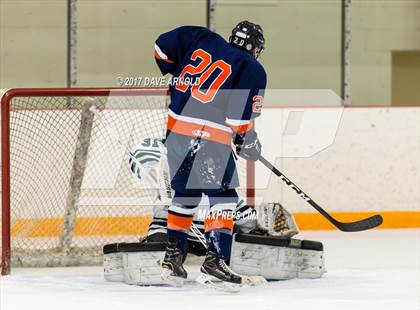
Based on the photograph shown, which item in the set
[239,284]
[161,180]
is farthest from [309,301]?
[161,180]

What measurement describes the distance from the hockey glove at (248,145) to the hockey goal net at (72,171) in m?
0.89

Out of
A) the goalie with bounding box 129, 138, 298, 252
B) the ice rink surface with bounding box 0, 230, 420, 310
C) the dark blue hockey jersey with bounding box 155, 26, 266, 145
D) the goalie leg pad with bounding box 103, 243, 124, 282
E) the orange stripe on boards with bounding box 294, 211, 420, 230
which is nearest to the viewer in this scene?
the ice rink surface with bounding box 0, 230, 420, 310

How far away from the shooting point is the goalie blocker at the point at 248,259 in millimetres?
5090

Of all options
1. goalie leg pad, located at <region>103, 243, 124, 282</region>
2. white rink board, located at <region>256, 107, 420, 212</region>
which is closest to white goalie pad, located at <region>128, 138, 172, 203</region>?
goalie leg pad, located at <region>103, 243, 124, 282</region>

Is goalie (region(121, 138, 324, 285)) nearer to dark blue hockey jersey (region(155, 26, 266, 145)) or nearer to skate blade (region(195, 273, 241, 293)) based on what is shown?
skate blade (region(195, 273, 241, 293))

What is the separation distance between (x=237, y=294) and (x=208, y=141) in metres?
0.62

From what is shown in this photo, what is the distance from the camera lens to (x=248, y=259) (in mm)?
5258

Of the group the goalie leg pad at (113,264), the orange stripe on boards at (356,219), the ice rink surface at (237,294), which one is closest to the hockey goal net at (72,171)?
the ice rink surface at (237,294)

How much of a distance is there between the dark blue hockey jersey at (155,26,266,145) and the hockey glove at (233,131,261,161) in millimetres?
38

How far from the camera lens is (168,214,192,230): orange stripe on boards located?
16.2 feet

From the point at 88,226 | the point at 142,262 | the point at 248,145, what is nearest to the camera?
the point at 248,145

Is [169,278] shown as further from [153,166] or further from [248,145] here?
[153,166]

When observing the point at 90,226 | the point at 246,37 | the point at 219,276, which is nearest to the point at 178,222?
the point at 219,276

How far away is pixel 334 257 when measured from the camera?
612 cm
